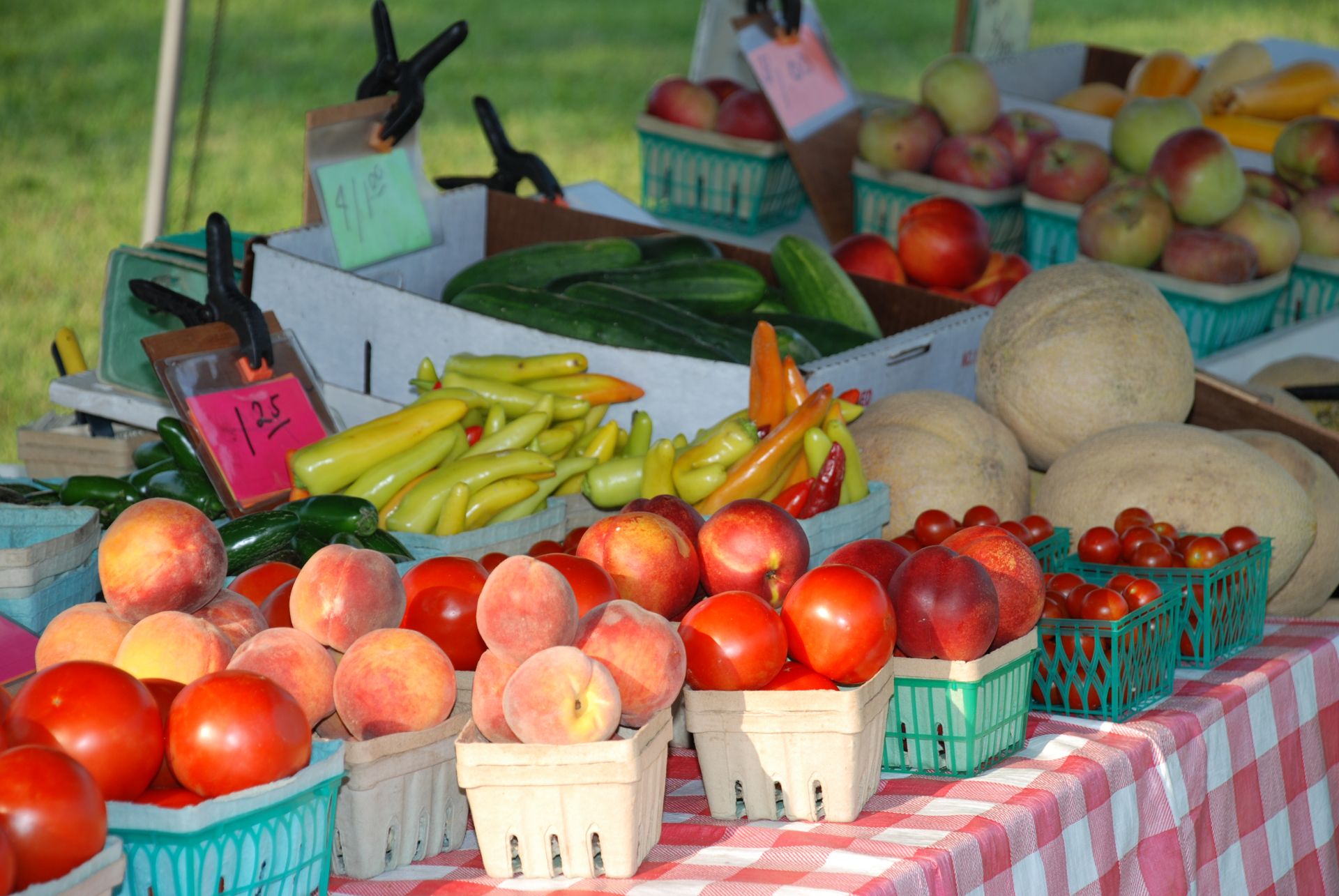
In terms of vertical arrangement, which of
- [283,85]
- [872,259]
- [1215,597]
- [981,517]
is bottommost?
[1215,597]

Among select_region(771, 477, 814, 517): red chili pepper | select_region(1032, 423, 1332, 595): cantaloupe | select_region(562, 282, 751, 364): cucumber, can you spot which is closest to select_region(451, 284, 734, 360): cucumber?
select_region(562, 282, 751, 364): cucumber

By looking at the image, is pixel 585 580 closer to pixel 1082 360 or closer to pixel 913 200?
pixel 1082 360

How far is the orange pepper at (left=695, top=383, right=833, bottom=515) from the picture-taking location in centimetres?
225

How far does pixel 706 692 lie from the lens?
1.54m

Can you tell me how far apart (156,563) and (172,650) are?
0.44 ft

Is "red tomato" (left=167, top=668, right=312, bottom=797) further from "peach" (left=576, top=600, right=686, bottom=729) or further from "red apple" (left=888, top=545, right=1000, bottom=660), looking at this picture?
"red apple" (left=888, top=545, right=1000, bottom=660)

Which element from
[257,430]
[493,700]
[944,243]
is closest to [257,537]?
[257,430]

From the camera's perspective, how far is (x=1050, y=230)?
3764 millimetres

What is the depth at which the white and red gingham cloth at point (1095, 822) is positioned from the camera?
1470 mm

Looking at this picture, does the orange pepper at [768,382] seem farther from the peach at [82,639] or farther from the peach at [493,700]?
the peach at [82,639]

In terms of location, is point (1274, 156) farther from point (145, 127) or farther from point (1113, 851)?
point (145, 127)

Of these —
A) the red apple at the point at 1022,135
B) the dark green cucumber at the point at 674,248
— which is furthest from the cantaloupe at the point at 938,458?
the red apple at the point at 1022,135

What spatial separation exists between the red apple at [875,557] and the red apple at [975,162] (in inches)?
87.9

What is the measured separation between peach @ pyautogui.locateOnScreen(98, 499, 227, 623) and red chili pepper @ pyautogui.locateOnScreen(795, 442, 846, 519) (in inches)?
35.4
